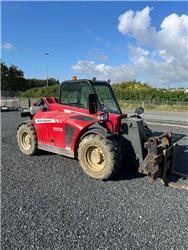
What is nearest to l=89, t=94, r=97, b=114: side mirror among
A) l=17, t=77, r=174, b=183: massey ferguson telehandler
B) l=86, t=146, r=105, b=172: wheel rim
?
l=17, t=77, r=174, b=183: massey ferguson telehandler

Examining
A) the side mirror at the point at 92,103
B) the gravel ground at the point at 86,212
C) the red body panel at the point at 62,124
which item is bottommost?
the gravel ground at the point at 86,212

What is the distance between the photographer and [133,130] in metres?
5.04

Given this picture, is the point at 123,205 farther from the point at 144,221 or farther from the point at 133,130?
the point at 133,130

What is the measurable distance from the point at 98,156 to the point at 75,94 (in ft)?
5.54

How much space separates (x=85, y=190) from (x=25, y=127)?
291 cm

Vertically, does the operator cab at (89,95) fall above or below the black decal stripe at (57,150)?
above

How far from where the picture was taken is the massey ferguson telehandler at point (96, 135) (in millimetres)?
4766

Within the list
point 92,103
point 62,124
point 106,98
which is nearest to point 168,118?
point 106,98

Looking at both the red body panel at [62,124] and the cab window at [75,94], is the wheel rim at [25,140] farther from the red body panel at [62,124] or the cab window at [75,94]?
the cab window at [75,94]

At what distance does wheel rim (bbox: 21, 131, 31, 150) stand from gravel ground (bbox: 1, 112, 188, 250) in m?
1.23

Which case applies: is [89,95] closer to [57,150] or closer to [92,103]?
[92,103]

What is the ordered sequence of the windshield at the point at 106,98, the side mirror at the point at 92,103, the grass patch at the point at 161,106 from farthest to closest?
1. the grass patch at the point at 161,106
2. the windshield at the point at 106,98
3. the side mirror at the point at 92,103

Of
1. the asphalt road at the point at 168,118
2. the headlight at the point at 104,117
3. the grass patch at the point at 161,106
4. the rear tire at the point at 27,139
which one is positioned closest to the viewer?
the headlight at the point at 104,117

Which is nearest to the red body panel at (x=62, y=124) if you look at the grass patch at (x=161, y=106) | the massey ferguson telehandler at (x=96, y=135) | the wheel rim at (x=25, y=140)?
the massey ferguson telehandler at (x=96, y=135)
